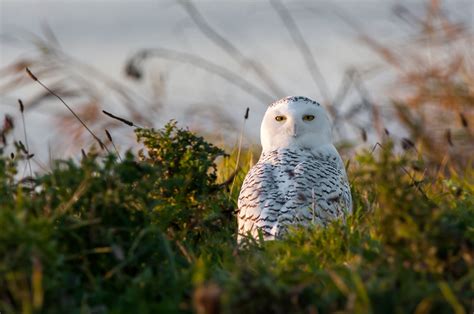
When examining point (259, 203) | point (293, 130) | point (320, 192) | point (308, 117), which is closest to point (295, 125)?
point (293, 130)

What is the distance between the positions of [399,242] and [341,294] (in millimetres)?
332

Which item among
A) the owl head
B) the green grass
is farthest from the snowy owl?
the green grass

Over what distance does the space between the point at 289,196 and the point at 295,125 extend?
94cm

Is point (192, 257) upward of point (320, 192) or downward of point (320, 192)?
downward

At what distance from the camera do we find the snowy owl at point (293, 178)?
551 centimetres

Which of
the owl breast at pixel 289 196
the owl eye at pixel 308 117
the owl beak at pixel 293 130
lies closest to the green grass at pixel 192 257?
the owl breast at pixel 289 196

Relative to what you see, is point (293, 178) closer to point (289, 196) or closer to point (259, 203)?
point (289, 196)

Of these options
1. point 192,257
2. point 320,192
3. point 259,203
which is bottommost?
point 192,257

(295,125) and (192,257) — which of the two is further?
(295,125)

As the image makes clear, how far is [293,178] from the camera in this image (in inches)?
230

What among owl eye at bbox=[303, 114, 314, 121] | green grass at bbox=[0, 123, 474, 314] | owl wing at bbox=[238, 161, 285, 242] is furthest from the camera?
owl eye at bbox=[303, 114, 314, 121]

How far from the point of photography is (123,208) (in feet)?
13.9

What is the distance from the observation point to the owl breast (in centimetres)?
546

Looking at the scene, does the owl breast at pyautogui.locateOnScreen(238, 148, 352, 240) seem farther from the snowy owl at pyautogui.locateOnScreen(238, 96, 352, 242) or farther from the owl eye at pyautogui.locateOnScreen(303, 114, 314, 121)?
the owl eye at pyautogui.locateOnScreen(303, 114, 314, 121)
